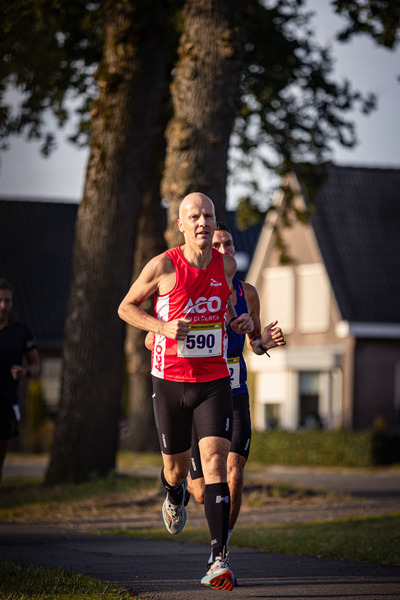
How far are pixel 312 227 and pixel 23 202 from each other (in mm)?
13868

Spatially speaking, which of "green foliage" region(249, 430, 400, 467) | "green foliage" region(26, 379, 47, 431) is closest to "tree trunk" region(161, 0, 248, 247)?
"green foliage" region(249, 430, 400, 467)

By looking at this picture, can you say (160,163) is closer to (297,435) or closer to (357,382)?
(297,435)

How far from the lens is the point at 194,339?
19.8ft

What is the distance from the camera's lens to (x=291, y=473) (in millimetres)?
20859

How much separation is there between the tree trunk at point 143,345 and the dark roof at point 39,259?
427 inches

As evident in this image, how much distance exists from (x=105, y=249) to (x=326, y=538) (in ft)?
20.2

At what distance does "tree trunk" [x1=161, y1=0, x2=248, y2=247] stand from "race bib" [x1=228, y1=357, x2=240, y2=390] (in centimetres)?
479

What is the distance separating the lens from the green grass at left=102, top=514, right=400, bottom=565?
757 centimetres

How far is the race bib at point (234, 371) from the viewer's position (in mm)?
6992

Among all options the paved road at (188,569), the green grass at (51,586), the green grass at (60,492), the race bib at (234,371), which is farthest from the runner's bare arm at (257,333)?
the green grass at (60,492)

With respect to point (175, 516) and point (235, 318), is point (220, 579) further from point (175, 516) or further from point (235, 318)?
point (235, 318)

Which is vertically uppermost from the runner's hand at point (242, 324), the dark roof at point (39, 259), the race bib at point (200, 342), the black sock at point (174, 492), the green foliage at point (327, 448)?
the dark roof at point (39, 259)

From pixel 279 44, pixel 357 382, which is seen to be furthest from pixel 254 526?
pixel 357 382

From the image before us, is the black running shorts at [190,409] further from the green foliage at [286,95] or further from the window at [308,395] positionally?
the window at [308,395]
